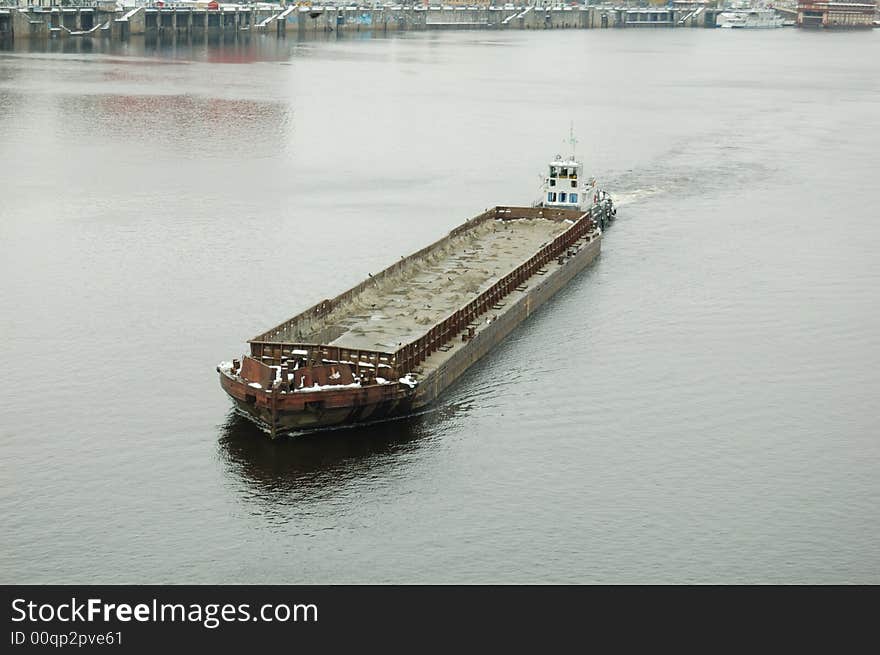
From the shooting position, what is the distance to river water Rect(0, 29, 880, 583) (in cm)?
3117

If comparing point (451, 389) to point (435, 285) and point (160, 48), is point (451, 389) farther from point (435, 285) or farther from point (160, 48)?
point (160, 48)

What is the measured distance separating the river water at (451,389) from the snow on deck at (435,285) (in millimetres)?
2581

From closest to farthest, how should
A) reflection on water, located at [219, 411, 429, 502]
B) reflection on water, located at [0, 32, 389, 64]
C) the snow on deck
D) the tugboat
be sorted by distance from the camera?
reflection on water, located at [219, 411, 429, 502] < the snow on deck < the tugboat < reflection on water, located at [0, 32, 389, 64]

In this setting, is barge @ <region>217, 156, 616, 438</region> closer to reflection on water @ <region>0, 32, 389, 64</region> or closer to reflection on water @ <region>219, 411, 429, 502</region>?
reflection on water @ <region>219, 411, 429, 502</region>

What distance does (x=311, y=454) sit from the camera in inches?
1393

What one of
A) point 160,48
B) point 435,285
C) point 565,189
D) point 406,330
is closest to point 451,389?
point 406,330

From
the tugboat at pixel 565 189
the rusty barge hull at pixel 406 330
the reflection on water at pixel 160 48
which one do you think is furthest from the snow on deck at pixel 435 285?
the reflection on water at pixel 160 48

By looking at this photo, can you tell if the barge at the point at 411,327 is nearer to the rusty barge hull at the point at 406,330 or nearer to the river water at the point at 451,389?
the rusty barge hull at the point at 406,330

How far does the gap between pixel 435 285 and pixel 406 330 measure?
20.2 feet

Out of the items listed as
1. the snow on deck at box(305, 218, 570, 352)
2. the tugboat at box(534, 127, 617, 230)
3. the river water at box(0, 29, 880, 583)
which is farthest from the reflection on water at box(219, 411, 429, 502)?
the tugboat at box(534, 127, 617, 230)

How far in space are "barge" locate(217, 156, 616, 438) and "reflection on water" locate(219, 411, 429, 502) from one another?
0.38 m

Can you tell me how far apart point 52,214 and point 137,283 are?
50.3ft
